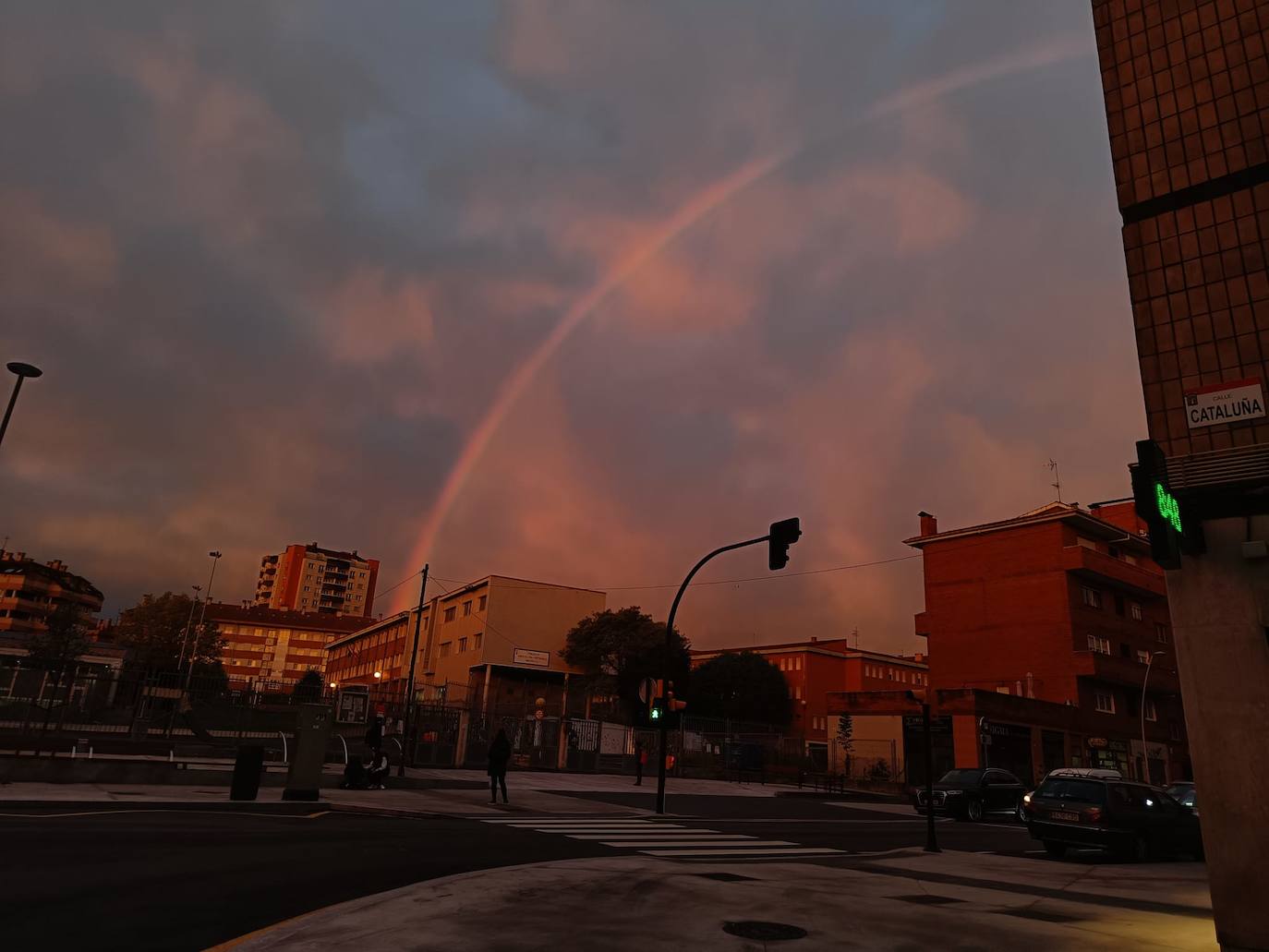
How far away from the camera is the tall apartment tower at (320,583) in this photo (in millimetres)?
172875

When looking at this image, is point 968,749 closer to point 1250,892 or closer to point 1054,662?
point 1054,662

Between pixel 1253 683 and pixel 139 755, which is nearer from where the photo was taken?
pixel 1253 683

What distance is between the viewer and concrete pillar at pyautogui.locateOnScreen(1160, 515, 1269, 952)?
698cm

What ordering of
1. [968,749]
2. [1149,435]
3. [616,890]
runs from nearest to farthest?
[616,890], [1149,435], [968,749]

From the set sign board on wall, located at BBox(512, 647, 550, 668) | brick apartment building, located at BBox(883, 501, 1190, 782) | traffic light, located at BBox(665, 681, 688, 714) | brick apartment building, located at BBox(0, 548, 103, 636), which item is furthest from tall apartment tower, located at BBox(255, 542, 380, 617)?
traffic light, located at BBox(665, 681, 688, 714)

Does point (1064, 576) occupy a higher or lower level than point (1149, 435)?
higher

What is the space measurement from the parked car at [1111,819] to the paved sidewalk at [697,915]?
4.78 m

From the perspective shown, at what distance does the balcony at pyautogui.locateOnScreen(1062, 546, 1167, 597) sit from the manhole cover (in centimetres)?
5025

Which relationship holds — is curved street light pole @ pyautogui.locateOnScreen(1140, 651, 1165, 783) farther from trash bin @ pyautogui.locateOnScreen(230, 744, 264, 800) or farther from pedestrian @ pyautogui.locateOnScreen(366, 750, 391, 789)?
trash bin @ pyautogui.locateOnScreen(230, 744, 264, 800)

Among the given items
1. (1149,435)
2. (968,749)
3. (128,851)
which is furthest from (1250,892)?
(968,749)

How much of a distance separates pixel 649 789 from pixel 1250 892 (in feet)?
71.9

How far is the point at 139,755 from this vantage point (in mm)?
20250

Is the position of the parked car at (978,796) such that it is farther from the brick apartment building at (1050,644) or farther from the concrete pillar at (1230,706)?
the concrete pillar at (1230,706)

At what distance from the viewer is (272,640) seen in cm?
14088
